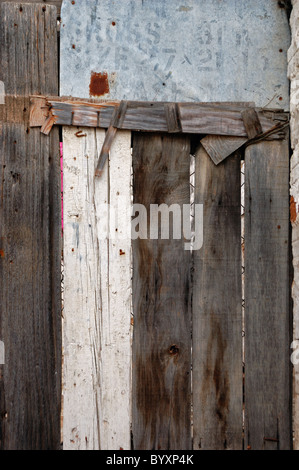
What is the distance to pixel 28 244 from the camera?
178cm

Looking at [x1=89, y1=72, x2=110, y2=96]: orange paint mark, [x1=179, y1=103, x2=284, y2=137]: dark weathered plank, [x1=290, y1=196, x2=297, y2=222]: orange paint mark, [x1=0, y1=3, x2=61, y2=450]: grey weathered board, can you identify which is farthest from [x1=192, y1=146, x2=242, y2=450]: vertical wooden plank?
[x1=0, y1=3, x2=61, y2=450]: grey weathered board

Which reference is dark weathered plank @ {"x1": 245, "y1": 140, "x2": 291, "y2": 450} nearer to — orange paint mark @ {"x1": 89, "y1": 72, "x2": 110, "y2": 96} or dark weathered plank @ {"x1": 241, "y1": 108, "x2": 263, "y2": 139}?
dark weathered plank @ {"x1": 241, "y1": 108, "x2": 263, "y2": 139}

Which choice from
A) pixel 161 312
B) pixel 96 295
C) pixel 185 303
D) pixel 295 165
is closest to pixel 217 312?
pixel 185 303

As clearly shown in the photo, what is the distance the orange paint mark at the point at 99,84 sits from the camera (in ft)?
5.88

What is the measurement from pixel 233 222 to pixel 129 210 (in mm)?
478

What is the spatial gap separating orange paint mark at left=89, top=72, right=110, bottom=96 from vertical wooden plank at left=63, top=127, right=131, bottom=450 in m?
0.18

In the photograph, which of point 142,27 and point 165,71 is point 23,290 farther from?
point 142,27

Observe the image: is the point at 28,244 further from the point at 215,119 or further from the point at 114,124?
the point at 215,119

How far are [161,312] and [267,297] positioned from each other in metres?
0.49

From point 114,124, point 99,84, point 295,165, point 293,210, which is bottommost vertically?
point 293,210

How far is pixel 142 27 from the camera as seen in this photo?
181cm

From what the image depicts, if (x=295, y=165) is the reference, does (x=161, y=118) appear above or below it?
above

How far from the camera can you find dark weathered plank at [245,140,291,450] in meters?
1.81

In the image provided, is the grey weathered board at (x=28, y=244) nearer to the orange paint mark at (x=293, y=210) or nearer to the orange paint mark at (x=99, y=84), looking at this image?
the orange paint mark at (x=99, y=84)
